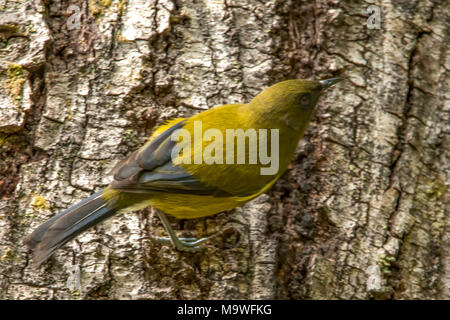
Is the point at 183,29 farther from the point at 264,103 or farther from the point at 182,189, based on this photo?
the point at 182,189

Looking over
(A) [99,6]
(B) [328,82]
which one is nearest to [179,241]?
→ (B) [328,82]

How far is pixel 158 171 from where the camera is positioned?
347cm

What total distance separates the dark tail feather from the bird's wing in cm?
16

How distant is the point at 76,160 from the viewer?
3412mm

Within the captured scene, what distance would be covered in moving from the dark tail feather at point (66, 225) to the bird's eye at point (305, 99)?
4.65ft

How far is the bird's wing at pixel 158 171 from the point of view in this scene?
133 inches

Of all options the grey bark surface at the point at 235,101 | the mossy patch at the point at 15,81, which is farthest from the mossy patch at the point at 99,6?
the mossy patch at the point at 15,81

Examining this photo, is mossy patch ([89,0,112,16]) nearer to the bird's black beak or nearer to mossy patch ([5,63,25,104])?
mossy patch ([5,63,25,104])

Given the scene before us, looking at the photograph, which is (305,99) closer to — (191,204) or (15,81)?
(191,204)

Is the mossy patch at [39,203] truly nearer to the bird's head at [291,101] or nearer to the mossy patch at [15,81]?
the mossy patch at [15,81]

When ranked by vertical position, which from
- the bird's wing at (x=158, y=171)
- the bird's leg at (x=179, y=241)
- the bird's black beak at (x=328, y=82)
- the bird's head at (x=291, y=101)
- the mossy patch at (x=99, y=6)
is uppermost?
the mossy patch at (x=99, y=6)

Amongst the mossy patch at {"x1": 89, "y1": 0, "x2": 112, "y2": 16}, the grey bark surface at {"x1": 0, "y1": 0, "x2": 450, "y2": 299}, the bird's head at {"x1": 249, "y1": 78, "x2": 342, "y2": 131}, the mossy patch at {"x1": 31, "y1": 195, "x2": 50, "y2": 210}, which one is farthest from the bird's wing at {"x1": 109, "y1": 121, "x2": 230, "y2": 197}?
the mossy patch at {"x1": 89, "y1": 0, "x2": 112, "y2": 16}

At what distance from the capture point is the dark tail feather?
3.13 m

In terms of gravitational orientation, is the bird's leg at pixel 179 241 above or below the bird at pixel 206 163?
below
